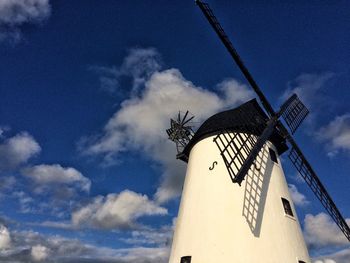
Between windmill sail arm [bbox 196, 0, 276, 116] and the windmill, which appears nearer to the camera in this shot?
the windmill

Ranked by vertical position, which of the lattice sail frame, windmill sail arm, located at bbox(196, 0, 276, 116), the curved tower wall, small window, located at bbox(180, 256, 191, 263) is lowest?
small window, located at bbox(180, 256, 191, 263)

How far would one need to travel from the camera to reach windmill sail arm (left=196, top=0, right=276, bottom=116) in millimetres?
13649

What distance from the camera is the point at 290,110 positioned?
54.1 feet

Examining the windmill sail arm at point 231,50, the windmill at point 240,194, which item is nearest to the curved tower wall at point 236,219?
the windmill at point 240,194

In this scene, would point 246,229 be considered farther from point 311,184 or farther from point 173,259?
point 311,184

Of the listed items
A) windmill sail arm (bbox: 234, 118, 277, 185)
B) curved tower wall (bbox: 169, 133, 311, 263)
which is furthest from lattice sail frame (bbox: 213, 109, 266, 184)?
curved tower wall (bbox: 169, 133, 311, 263)

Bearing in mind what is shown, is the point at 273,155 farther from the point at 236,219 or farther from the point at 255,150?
the point at 236,219

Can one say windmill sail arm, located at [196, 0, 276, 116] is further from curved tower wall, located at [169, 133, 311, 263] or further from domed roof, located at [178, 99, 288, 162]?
curved tower wall, located at [169, 133, 311, 263]

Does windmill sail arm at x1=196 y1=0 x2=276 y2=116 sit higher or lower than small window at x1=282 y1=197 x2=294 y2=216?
higher

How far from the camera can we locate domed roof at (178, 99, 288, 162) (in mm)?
13234

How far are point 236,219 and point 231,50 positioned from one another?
854 cm

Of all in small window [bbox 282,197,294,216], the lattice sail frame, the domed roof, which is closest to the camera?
small window [bbox 282,197,294,216]

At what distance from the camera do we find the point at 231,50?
48.2 ft

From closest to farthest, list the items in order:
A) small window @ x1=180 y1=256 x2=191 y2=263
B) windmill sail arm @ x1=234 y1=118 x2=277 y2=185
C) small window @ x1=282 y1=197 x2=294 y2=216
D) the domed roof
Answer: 1. windmill sail arm @ x1=234 y1=118 x2=277 y2=185
2. small window @ x1=180 y1=256 x2=191 y2=263
3. small window @ x1=282 y1=197 x2=294 y2=216
4. the domed roof
